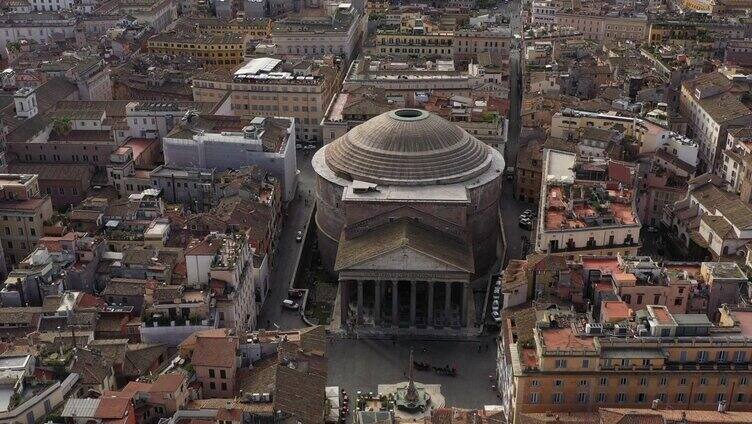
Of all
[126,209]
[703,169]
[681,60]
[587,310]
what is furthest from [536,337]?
[681,60]

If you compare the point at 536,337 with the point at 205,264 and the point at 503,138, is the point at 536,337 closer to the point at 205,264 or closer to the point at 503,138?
the point at 205,264

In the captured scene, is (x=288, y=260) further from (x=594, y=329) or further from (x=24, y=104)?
(x=24, y=104)

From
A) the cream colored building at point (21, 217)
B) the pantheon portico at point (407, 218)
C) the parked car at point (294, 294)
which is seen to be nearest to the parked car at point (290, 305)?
the parked car at point (294, 294)

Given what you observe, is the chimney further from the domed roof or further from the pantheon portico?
the domed roof

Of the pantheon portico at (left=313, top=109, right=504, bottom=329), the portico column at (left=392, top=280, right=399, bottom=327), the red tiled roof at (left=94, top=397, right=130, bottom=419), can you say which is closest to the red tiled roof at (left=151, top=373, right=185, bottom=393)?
the red tiled roof at (left=94, top=397, right=130, bottom=419)

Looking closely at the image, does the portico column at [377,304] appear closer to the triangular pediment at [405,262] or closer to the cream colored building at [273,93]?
the triangular pediment at [405,262]
